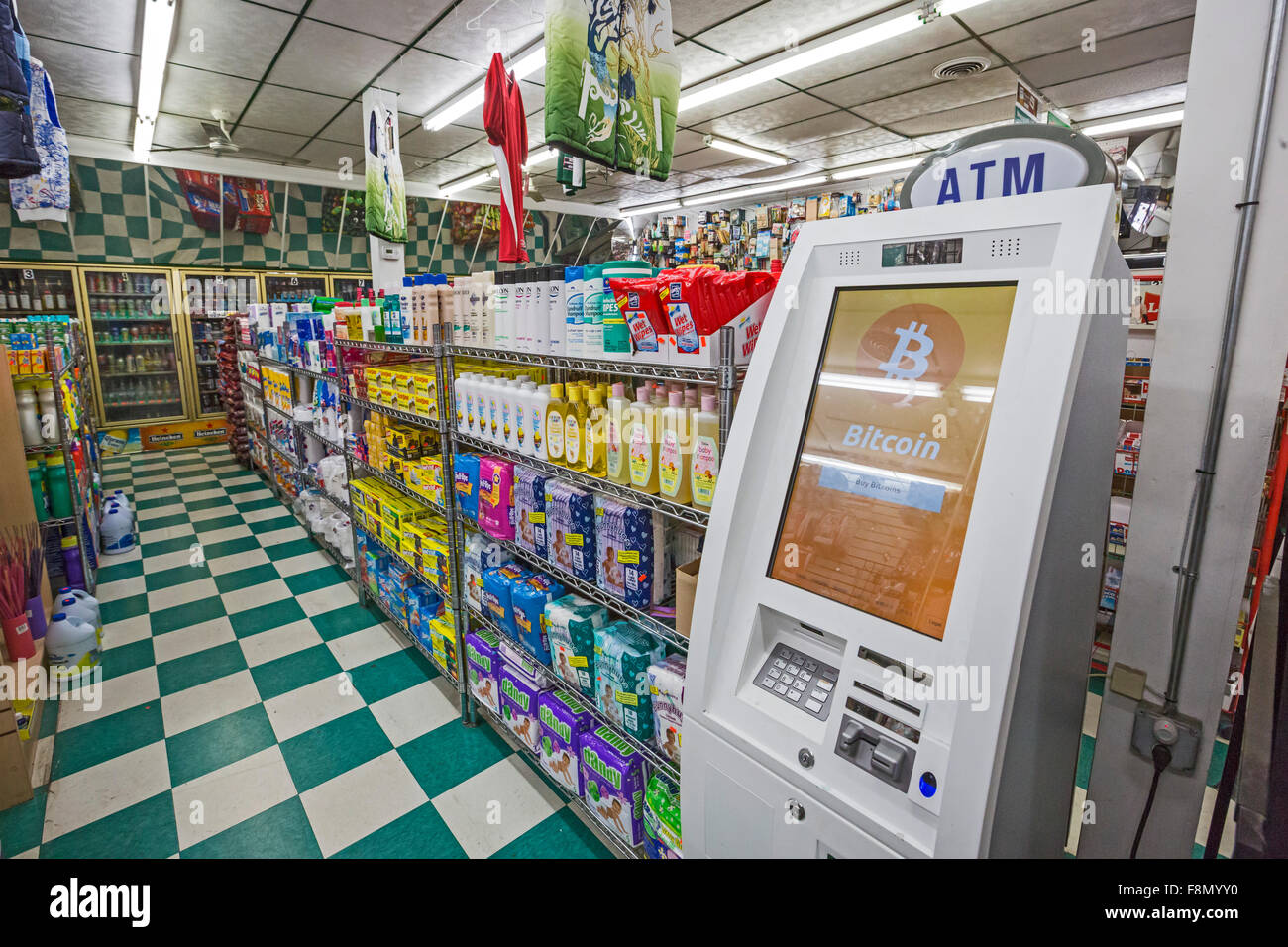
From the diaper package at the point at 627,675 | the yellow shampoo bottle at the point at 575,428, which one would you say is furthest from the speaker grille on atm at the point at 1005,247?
the diaper package at the point at 627,675

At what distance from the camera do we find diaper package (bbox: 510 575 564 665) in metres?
2.34

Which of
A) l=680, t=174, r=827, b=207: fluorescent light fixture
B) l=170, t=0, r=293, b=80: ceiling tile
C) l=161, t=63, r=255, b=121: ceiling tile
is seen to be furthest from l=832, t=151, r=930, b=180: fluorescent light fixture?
l=161, t=63, r=255, b=121: ceiling tile

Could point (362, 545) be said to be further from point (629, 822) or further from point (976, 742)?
point (976, 742)

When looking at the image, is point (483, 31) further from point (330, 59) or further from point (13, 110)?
point (13, 110)

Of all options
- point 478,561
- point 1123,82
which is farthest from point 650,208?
point 478,561

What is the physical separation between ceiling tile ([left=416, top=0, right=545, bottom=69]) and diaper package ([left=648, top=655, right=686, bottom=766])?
472 cm

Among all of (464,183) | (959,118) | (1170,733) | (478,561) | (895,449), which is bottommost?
(478,561)

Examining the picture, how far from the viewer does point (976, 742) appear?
34.6 inches

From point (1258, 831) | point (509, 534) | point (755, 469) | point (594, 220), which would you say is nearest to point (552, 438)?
point (509, 534)

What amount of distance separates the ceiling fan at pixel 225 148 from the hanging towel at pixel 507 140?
4.29 m

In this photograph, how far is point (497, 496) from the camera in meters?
2.45

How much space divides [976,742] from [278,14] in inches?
238

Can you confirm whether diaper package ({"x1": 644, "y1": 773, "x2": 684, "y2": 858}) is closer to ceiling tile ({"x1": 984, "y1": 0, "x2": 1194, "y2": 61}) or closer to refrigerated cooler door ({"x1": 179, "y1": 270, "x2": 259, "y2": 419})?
ceiling tile ({"x1": 984, "y1": 0, "x2": 1194, "y2": 61})

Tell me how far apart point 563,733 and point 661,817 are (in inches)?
20.3
